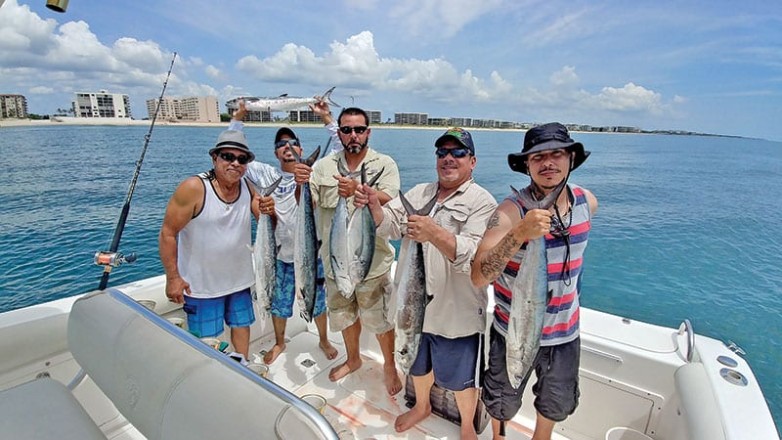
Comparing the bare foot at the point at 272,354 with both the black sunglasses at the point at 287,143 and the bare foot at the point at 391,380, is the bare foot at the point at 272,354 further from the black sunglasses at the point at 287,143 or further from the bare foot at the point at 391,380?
the black sunglasses at the point at 287,143

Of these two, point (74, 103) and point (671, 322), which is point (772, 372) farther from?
point (74, 103)

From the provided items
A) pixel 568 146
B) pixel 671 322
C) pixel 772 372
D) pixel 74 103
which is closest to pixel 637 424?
pixel 568 146

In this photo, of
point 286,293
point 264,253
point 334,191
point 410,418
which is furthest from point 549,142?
point 286,293

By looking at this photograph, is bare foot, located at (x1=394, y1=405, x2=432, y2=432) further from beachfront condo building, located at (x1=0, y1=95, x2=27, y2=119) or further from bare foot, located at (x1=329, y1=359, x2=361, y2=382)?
beachfront condo building, located at (x1=0, y1=95, x2=27, y2=119)

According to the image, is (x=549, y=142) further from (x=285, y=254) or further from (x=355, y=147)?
(x=285, y=254)

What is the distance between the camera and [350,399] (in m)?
2.84

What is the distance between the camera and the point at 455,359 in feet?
7.15

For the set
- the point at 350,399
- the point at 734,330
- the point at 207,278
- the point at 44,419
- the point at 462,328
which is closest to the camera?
the point at 44,419

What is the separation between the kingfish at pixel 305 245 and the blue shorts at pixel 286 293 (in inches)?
17.9

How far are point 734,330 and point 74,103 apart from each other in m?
106

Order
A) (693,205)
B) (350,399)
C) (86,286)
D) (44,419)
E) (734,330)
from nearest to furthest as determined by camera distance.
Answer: (44,419)
(350,399)
(734,330)
(86,286)
(693,205)

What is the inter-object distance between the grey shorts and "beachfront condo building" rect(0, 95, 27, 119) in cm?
9101

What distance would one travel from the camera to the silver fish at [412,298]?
79.5 inches

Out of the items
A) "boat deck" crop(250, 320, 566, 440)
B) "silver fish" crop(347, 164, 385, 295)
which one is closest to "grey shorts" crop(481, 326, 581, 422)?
"boat deck" crop(250, 320, 566, 440)
